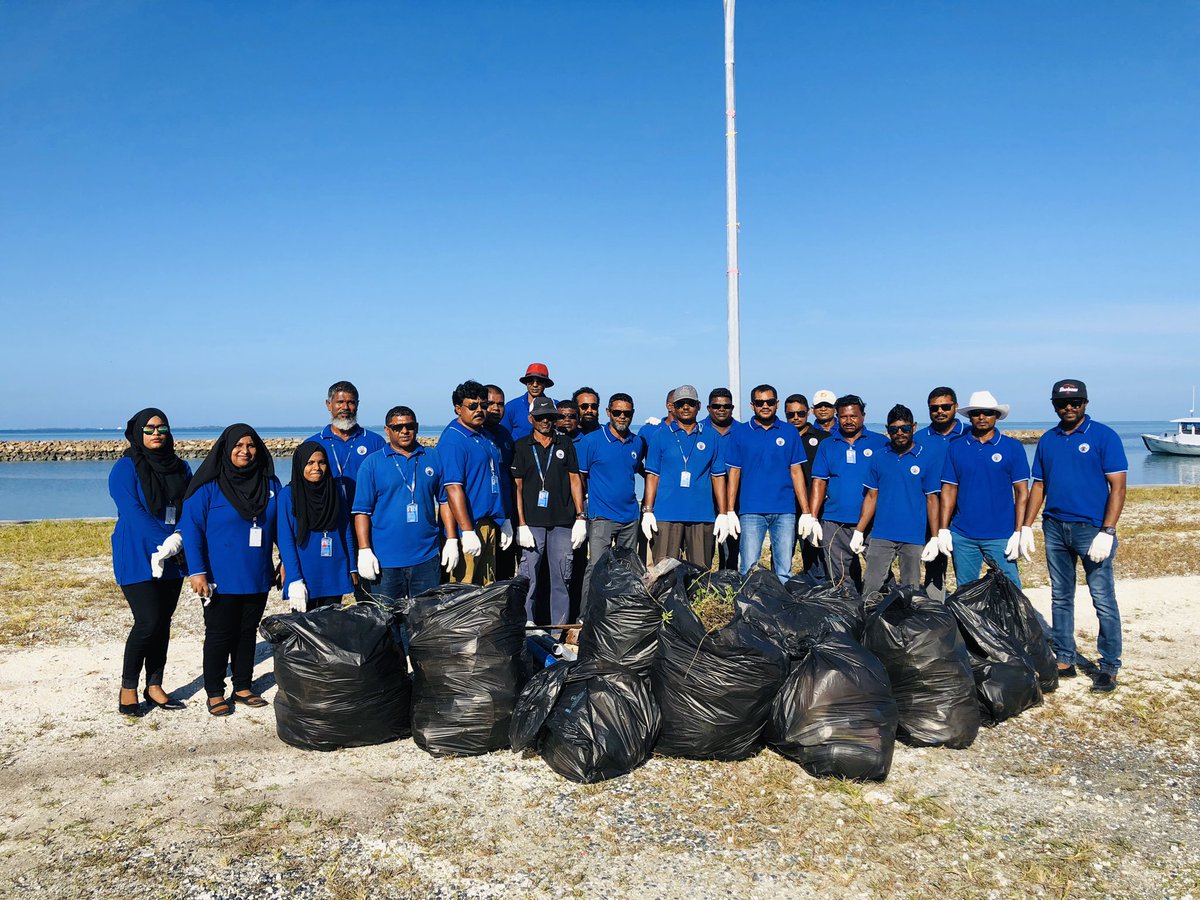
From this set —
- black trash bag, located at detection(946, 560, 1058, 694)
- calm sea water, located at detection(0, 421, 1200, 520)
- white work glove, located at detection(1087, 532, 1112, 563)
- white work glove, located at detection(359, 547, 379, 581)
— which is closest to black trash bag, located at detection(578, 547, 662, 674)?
white work glove, located at detection(359, 547, 379, 581)

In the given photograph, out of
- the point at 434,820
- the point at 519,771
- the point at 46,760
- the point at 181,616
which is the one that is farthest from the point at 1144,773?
the point at 181,616

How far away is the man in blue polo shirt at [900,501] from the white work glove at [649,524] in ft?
4.92

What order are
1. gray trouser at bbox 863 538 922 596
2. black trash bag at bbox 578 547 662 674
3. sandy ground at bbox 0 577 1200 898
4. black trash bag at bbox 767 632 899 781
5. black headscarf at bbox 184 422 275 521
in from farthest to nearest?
gray trouser at bbox 863 538 922 596 < black headscarf at bbox 184 422 275 521 < black trash bag at bbox 578 547 662 674 < black trash bag at bbox 767 632 899 781 < sandy ground at bbox 0 577 1200 898

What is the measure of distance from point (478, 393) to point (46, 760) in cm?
293

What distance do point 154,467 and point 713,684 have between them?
10.3ft

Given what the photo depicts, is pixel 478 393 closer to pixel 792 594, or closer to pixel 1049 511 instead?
pixel 792 594

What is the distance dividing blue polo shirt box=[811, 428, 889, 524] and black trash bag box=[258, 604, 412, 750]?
3.36 m

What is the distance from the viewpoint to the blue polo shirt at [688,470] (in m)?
5.56

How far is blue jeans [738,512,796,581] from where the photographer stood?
5.64m

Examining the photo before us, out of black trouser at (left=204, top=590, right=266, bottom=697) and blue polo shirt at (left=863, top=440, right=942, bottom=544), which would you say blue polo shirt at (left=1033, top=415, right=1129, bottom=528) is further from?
black trouser at (left=204, top=590, right=266, bottom=697)

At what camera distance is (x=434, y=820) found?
9.78ft

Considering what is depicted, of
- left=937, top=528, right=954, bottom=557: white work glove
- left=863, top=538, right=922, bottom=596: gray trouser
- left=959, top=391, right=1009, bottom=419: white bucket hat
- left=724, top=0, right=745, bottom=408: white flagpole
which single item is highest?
left=724, top=0, right=745, bottom=408: white flagpole

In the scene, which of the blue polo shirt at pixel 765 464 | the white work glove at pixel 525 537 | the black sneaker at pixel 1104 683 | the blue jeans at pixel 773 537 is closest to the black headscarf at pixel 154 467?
the white work glove at pixel 525 537

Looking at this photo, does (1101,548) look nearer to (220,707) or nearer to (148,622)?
(220,707)
